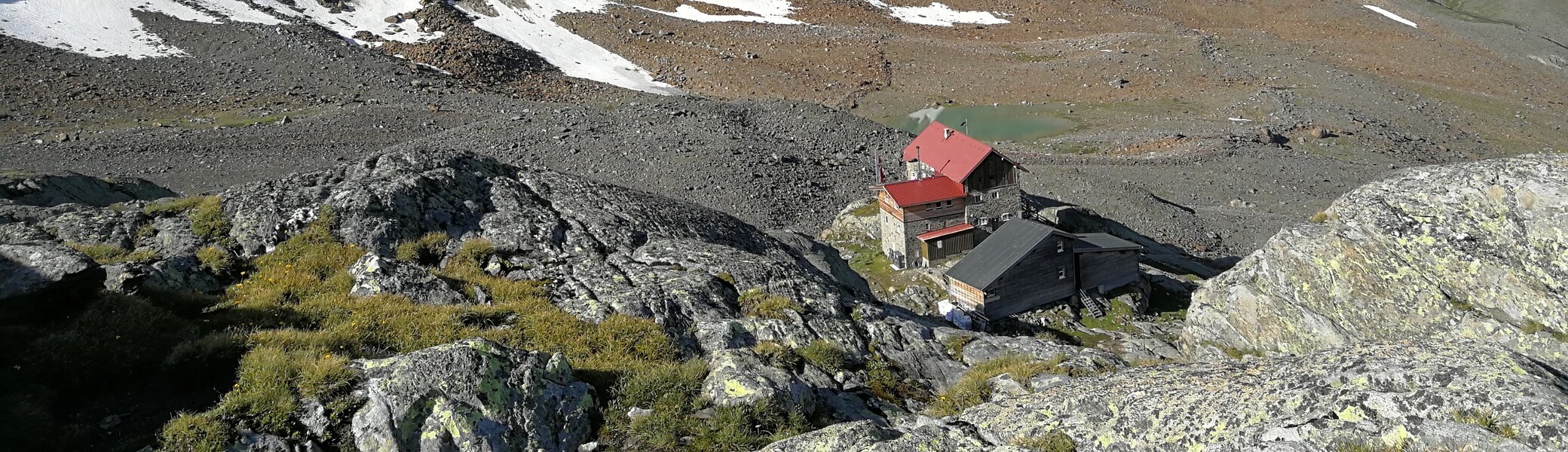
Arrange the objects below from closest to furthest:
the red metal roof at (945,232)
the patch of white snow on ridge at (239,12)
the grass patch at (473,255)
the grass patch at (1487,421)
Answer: the grass patch at (1487,421) → the grass patch at (473,255) → the red metal roof at (945,232) → the patch of white snow on ridge at (239,12)

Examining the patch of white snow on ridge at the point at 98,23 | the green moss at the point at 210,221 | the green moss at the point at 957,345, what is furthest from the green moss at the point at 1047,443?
the patch of white snow on ridge at the point at 98,23

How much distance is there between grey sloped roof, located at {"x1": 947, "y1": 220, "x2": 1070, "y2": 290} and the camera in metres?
28.0

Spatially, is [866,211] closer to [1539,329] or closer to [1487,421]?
[1539,329]

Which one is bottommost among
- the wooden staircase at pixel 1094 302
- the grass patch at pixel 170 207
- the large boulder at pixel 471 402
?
the wooden staircase at pixel 1094 302

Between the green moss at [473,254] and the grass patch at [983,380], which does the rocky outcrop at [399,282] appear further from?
the grass patch at [983,380]

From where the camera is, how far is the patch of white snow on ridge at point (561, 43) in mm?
68125

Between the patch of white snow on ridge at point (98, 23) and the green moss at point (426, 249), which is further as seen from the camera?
the patch of white snow on ridge at point (98, 23)

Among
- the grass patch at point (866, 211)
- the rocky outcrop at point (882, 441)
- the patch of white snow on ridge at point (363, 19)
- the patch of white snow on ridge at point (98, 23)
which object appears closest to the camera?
the rocky outcrop at point (882, 441)

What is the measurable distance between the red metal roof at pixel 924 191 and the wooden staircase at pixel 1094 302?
255 inches

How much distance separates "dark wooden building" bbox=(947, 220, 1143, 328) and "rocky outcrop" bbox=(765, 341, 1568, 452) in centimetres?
1904

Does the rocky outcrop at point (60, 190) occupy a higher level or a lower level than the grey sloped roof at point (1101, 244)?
higher

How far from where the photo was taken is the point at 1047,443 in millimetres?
7488

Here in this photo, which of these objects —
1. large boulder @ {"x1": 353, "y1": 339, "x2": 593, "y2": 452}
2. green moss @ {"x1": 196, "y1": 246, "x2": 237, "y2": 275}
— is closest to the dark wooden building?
large boulder @ {"x1": 353, "y1": 339, "x2": 593, "y2": 452}

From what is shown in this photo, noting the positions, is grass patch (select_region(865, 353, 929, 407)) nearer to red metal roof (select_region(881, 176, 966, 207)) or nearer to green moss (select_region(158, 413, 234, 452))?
green moss (select_region(158, 413, 234, 452))
